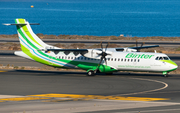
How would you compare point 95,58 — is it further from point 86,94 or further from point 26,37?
point 86,94

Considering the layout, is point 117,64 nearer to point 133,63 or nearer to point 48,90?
point 133,63

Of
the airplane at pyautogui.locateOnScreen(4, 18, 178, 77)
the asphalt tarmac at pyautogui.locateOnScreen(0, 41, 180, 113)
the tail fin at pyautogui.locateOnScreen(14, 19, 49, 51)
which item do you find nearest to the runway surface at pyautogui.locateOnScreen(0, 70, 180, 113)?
the asphalt tarmac at pyautogui.locateOnScreen(0, 41, 180, 113)

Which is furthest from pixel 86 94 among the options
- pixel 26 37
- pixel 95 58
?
pixel 26 37

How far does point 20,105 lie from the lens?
749 inches

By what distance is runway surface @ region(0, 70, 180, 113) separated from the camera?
59.9ft

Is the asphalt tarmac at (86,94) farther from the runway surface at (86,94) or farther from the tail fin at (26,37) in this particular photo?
the tail fin at (26,37)

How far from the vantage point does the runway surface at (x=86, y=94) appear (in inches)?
719

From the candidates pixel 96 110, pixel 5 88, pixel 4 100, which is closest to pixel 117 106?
pixel 96 110

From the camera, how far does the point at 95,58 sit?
3509cm

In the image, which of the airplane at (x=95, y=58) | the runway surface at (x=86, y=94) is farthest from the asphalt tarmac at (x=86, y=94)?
the airplane at (x=95, y=58)

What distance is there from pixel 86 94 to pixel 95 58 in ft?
39.1

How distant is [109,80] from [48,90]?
8.03 meters

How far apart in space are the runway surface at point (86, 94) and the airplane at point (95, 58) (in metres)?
2.26

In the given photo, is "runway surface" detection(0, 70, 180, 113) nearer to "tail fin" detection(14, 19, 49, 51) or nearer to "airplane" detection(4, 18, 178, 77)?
"airplane" detection(4, 18, 178, 77)
